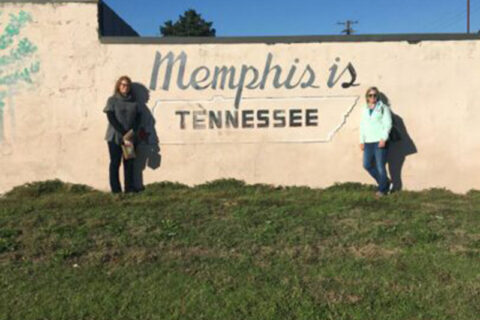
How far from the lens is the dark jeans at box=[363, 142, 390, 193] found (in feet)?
24.4

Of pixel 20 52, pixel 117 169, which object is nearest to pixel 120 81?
pixel 117 169

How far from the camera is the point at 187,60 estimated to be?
7.61 meters

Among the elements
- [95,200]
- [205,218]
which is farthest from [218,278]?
[95,200]

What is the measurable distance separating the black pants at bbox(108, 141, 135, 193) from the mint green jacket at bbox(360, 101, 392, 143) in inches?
141

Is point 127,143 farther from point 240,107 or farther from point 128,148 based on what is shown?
point 240,107

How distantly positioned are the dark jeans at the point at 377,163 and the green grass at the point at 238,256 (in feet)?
0.84

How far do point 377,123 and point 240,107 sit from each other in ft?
6.84

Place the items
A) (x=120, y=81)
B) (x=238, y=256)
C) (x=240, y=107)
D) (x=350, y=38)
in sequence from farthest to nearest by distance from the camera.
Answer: (x=240, y=107) < (x=350, y=38) < (x=120, y=81) < (x=238, y=256)

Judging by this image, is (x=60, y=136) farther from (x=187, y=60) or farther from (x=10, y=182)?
(x=187, y=60)

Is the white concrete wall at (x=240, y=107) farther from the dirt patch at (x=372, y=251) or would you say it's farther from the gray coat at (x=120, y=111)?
the dirt patch at (x=372, y=251)

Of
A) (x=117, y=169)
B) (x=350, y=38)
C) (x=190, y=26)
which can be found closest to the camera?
(x=117, y=169)

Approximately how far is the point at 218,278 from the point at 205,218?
1.98m

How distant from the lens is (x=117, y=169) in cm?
753

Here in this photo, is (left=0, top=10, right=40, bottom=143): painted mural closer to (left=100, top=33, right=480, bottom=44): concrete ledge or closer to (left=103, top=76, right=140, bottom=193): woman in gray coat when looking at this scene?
(left=103, top=76, right=140, bottom=193): woman in gray coat
